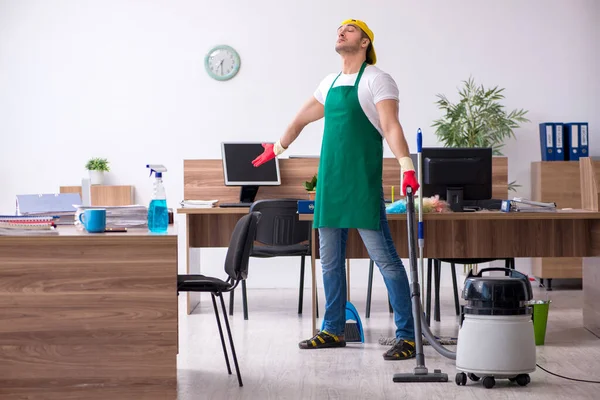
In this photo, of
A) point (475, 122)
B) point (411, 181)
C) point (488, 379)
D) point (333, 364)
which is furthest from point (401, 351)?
point (475, 122)

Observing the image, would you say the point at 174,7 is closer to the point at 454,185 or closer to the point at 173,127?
the point at 173,127

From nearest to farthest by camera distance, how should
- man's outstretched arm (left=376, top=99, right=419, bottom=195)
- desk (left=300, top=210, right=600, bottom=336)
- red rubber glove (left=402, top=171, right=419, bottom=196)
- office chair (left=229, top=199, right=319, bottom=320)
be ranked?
red rubber glove (left=402, top=171, right=419, bottom=196)
man's outstretched arm (left=376, top=99, right=419, bottom=195)
desk (left=300, top=210, right=600, bottom=336)
office chair (left=229, top=199, right=319, bottom=320)

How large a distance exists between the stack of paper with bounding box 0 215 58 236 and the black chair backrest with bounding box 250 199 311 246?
2.29 meters

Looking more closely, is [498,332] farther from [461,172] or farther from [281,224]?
[281,224]

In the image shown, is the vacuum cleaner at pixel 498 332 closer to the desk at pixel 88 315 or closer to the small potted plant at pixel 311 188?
the desk at pixel 88 315

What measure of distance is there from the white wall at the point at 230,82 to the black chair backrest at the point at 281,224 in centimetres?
196

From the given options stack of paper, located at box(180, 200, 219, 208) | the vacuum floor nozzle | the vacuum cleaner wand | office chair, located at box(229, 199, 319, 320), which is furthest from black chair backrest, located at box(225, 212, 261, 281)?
stack of paper, located at box(180, 200, 219, 208)

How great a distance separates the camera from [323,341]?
413cm

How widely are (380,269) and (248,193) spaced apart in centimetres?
183

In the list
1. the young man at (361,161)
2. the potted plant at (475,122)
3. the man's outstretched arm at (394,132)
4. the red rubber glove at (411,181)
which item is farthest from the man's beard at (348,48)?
the potted plant at (475,122)

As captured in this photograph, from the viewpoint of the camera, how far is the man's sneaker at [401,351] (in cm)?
388

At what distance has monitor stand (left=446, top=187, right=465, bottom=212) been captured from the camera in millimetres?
4426

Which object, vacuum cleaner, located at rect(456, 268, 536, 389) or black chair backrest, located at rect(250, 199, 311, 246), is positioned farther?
black chair backrest, located at rect(250, 199, 311, 246)

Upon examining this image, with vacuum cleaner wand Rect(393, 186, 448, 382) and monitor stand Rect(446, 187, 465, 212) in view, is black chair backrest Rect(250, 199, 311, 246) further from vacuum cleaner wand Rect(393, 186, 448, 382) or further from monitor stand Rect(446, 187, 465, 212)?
vacuum cleaner wand Rect(393, 186, 448, 382)
